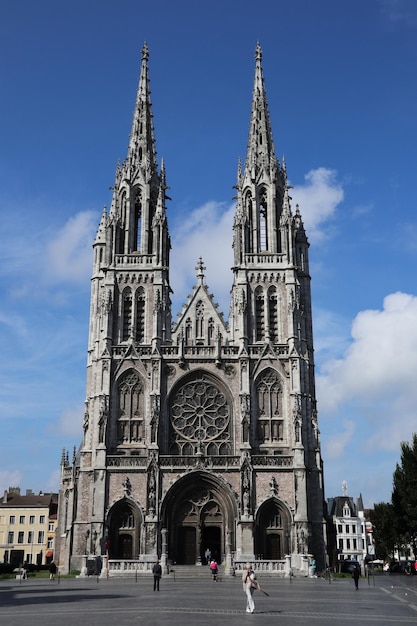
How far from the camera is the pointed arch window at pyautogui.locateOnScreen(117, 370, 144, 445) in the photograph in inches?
1969

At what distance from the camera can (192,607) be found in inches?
845

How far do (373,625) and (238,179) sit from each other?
4534cm

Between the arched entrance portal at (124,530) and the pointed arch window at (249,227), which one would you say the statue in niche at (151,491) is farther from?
the pointed arch window at (249,227)

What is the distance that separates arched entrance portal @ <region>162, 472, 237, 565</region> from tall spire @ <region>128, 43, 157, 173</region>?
25.8 m

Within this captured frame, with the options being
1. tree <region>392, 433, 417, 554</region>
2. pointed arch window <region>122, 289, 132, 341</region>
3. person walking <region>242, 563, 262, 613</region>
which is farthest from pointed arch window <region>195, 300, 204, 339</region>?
person walking <region>242, 563, 262, 613</region>

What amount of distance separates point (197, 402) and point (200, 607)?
97.1ft

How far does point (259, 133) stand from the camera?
60344 mm

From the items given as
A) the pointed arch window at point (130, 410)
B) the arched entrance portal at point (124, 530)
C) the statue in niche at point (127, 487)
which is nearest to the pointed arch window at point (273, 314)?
the pointed arch window at point (130, 410)

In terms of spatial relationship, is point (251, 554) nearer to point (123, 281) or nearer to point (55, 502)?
point (123, 281)

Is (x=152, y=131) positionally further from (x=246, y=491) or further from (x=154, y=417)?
(x=246, y=491)

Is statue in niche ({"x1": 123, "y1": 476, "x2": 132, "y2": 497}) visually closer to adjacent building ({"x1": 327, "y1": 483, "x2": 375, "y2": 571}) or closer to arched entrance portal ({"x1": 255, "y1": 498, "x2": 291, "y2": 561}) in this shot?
arched entrance portal ({"x1": 255, "y1": 498, "x2": 291, "y2": 561})

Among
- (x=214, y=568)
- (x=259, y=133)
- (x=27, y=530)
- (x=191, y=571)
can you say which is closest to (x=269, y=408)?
(x=191, y=571)

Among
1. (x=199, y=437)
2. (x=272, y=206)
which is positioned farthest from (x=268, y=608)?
(x=272, y=206)

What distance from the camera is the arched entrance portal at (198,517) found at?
47.8 metres
